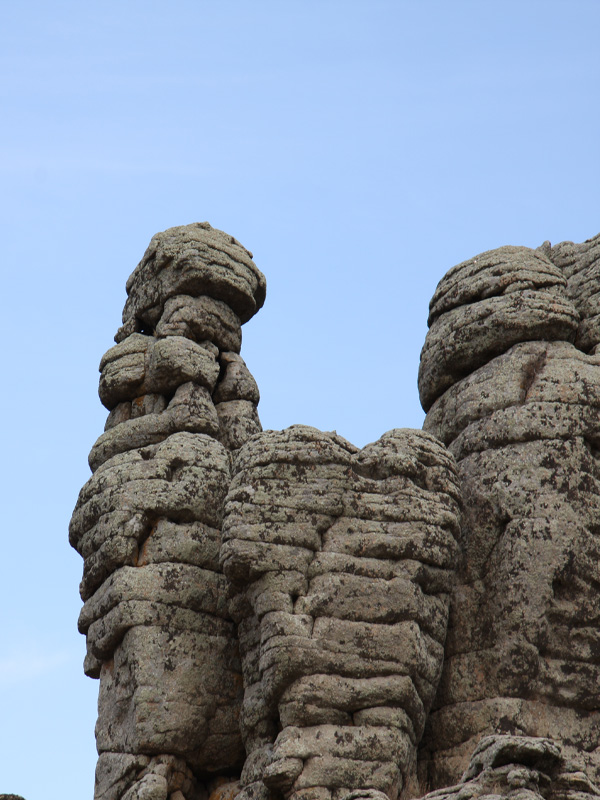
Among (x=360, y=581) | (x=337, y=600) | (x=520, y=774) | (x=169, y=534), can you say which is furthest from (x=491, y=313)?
(x=520, y=774)

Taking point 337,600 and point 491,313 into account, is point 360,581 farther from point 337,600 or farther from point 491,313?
point 491,313

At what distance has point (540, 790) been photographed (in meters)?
14.4

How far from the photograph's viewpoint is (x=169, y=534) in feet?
62.5

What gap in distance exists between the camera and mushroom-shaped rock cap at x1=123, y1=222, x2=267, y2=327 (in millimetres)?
21797

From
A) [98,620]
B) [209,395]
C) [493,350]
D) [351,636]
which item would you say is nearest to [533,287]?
[493,350]

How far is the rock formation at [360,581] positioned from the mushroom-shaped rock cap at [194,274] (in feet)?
5.10

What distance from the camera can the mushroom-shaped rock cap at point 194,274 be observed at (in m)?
21.8

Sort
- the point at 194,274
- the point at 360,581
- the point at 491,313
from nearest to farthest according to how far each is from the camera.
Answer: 1. the point at 360,581
2. the point at 491,313
3. the point at 194,274

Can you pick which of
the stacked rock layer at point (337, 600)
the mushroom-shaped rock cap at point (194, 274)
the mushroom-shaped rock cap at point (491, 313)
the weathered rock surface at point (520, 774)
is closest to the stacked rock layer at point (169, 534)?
the mushroom-shaped rock cap at point (194, 274)

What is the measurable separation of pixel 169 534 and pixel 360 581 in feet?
10.0

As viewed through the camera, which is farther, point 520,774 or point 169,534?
point 169,534

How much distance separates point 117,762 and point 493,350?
24.5 feet

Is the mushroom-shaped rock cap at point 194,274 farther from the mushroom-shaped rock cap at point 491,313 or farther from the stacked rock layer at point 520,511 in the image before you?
the stacked rock layer at point 520,511

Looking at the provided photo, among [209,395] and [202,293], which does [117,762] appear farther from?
[202,293]
